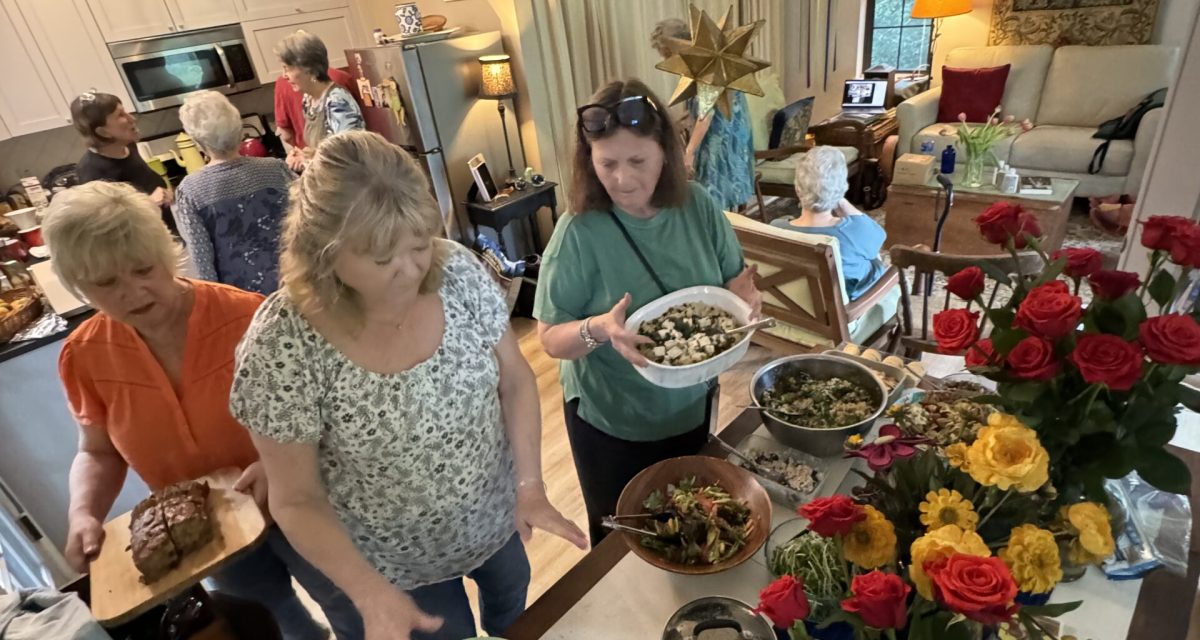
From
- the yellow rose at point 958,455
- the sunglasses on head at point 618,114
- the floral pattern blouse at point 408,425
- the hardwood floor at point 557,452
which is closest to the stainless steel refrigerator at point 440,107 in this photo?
the hardwood floor at point 557,452

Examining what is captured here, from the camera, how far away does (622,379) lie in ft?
4.36

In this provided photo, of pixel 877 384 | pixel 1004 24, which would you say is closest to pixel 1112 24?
pixel 1004 24

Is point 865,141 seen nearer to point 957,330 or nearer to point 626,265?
point 626,265

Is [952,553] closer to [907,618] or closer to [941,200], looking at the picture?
[907,618]

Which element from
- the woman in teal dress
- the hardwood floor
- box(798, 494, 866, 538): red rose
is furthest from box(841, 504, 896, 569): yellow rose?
the woman in teal dress

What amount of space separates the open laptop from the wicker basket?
4.74 meters

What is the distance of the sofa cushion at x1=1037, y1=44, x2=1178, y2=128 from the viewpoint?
13.1 ft

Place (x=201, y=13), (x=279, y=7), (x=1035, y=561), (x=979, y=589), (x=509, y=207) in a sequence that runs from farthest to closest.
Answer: (x=279, y=7)
(x=201, y=13)
(x=509, y=207)
(x=1035, y=561)
(x=979, y=589)

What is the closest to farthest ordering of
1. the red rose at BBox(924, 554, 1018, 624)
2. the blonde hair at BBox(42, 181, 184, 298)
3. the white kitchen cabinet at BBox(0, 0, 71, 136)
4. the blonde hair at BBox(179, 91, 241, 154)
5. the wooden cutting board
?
the red rose at BBox(924, 554, 1018, 624)
the wooden cutting board
the blonde hair at BBox(42, 181, 184, 298)
the blonde hair at BBox(179, 91, 241, 154)
the white kitchen cabinet at BBox(0, 0, 71, 136)

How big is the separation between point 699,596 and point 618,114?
2.70 feet

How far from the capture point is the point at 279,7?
3.93 m

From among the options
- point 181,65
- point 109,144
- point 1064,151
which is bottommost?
point 1064,151

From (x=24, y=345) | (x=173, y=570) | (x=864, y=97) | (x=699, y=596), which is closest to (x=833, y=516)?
(x=699, y=596)

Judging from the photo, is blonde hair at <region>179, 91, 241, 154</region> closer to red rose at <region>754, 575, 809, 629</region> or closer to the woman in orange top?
the woman in orange top
